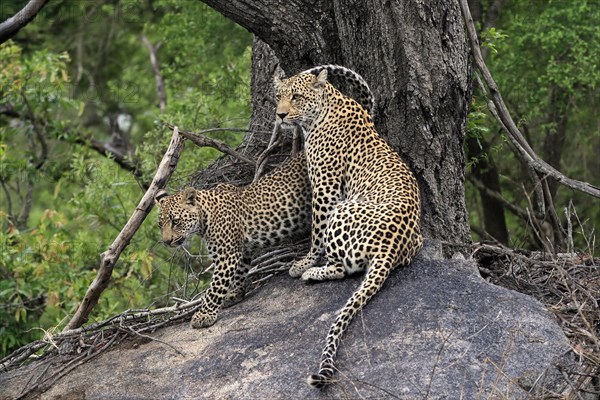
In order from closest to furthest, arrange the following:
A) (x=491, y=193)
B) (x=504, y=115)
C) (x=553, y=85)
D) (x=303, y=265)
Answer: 1. (x=303, y=265)
2. (x=504, y=115)
3. (x=491, y=193)
4. (x=553, y=85)

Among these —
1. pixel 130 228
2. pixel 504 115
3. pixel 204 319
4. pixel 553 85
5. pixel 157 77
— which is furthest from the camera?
pixel 157 77

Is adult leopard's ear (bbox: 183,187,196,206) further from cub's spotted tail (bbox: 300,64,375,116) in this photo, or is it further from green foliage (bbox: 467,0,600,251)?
green foliage (bbox: 467,0,600,251)

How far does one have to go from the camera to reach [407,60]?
1066cm

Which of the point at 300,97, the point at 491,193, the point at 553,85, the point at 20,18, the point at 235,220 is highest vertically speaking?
the point at 20,18

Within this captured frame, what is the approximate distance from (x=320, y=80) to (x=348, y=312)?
103 inches

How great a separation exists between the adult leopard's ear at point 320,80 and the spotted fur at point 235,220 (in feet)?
2.86

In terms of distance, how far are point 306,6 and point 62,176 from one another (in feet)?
28.5

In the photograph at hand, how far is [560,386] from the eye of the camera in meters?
8.62

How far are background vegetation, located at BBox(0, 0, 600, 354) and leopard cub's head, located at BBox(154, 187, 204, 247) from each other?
12.0 ft

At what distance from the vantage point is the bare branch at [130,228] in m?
10.4

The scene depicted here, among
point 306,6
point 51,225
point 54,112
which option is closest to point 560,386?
point 306,6

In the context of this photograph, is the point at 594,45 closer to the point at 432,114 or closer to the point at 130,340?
the point at 432,114

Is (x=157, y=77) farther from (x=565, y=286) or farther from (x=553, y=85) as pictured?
(x=565, y=286)

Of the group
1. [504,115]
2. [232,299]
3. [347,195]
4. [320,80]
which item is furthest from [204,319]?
[504,115]
